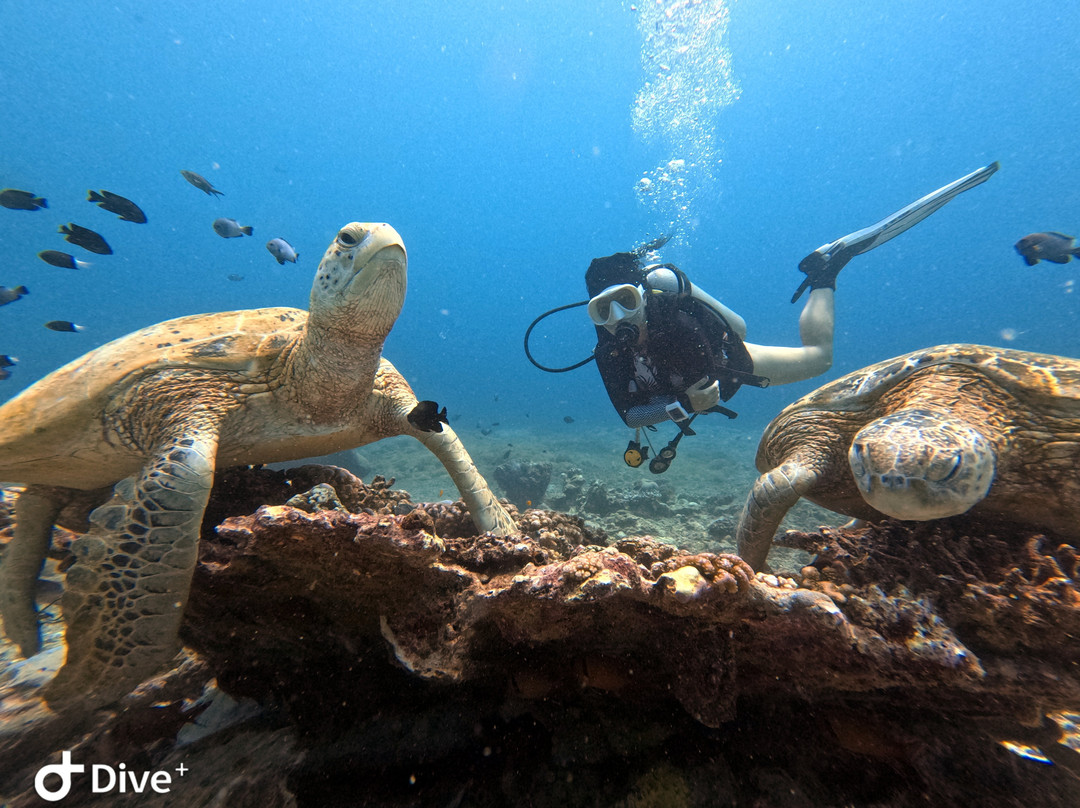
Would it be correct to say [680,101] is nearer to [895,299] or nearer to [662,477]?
[662,477]

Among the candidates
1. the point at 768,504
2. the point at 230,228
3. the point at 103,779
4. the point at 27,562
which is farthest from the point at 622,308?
the point at 230,228

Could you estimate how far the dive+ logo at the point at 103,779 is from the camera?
5.15 feet

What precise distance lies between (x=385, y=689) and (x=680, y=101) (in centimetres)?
7288

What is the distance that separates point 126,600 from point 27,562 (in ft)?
5.93

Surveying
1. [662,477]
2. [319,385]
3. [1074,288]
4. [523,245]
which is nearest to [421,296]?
[523,245]

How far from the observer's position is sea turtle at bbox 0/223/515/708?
1778 mm

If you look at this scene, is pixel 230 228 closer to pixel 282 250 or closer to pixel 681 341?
pixel 282 250

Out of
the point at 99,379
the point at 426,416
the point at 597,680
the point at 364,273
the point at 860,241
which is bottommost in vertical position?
the point at 597,680

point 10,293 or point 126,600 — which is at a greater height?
point 10,293

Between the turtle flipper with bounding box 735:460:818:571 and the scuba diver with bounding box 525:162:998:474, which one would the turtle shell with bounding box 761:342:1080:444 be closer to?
the turtle flipper with bounding box 735:460:818:571

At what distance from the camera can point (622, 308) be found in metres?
5.16

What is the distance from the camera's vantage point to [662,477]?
40.1 ft

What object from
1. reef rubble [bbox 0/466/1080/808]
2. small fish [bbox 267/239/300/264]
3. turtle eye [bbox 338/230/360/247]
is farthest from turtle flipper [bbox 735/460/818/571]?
small fish [bbox 267/239/300/264]

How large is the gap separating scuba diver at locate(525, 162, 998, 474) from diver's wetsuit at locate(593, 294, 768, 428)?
1 cm
